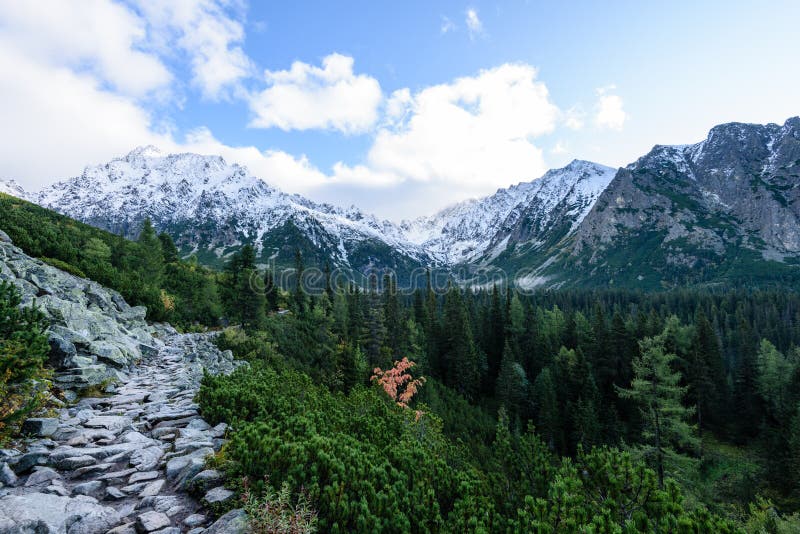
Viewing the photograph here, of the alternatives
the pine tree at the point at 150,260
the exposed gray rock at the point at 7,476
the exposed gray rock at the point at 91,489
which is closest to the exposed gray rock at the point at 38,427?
the exposed gray rock at the point at 7,476

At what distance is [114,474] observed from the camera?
5.78m

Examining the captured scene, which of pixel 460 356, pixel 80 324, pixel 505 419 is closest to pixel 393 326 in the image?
pixel 460 356

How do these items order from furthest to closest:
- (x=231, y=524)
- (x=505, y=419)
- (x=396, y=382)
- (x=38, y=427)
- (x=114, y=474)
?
(x=396, y=382), (x=505, y=419), (x=38, y=427), (x=114, y=474), (x=231, y=524)

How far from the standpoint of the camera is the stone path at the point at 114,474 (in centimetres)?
442

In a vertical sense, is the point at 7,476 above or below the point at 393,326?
above

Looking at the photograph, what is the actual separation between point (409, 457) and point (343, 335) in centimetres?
3998

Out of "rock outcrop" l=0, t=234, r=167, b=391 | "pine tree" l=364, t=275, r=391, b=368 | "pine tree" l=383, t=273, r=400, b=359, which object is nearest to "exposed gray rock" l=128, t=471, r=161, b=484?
"rock outcrop" l=0, t=234, r=167, b=391

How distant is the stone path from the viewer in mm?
4418

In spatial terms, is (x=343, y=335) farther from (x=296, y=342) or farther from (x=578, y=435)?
(x=578, y=435)

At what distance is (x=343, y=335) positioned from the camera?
4544cm

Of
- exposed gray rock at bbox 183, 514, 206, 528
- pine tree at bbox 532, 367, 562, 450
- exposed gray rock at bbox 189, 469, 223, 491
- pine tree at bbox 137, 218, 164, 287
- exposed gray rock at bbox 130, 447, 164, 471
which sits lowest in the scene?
pine tree at bbox 532, 367, 562, 450


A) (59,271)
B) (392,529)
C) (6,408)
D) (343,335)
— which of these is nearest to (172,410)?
(6,408)

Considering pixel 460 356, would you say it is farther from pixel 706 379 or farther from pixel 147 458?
pixel 147 458

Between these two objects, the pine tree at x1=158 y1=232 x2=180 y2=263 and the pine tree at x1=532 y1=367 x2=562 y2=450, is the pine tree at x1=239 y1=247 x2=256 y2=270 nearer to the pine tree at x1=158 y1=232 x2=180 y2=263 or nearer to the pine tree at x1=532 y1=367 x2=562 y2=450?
the pine tree at x1=158 y1=232 x2=180 y2=263
